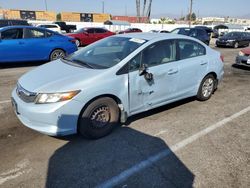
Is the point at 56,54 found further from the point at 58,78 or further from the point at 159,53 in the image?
the point at 58,78

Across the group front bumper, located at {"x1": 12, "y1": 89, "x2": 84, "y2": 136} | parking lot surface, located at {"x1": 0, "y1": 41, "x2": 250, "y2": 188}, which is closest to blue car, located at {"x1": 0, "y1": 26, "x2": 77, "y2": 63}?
parking lot surface, located at {"x1": 0, "y1": 41, "x2": 250, "y2": 188}

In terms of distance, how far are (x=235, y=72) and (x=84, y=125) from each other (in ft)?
25.4

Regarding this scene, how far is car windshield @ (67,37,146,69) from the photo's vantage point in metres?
4.11

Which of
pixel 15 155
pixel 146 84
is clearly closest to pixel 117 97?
pixel 146 84

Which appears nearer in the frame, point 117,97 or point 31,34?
point 117,97

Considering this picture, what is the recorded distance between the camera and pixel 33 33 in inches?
367

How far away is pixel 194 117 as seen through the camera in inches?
192

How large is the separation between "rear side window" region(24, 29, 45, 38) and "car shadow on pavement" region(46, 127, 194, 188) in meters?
6.59

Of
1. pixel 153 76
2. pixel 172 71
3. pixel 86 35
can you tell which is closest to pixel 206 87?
pixel 172 71

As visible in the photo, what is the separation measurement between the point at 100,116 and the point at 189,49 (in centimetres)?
250

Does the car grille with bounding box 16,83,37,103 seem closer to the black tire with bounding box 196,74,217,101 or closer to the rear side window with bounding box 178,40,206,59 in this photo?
the rear side window with bounding box 178,40,206,59

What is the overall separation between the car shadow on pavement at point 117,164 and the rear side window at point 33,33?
21.6 feet

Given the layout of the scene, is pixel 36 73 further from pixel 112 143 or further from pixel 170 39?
pixel 170 39

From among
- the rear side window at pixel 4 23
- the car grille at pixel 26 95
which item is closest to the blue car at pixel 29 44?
the car grille at pixel 26 95
